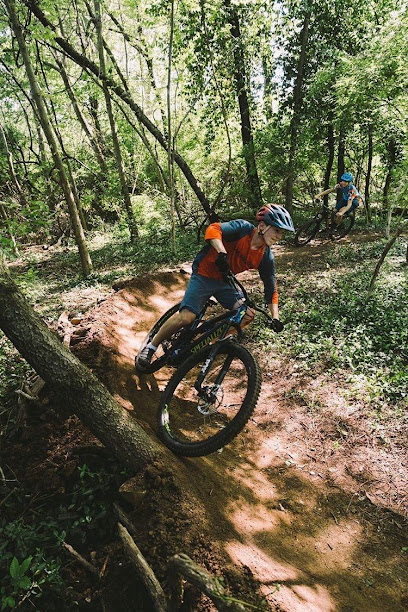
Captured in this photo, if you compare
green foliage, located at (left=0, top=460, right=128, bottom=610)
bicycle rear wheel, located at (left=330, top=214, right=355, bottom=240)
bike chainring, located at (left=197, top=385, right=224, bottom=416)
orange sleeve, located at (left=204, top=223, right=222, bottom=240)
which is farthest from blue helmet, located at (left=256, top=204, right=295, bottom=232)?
bicycle rear wheel, located at (left=330, top=214, right=355, bottom=240)

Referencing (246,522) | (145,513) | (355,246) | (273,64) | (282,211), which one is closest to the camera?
(145,513)

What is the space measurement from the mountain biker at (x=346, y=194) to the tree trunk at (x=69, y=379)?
964cm

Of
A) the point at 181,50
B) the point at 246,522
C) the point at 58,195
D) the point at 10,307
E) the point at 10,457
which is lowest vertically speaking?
the point at 246,522

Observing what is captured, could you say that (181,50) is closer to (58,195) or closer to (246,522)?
(58,195)

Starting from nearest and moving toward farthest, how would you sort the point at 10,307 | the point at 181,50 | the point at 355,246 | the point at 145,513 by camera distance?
the point at 10,307, the point at 145,513, the point at 355,246, the point at 181,50

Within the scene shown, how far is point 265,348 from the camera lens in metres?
6.72

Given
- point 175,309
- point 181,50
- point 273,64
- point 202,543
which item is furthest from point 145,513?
point 273,64

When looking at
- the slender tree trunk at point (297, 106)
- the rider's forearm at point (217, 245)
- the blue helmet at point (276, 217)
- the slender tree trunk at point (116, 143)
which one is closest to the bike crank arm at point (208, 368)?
the rider's forearm at point (217, 245)

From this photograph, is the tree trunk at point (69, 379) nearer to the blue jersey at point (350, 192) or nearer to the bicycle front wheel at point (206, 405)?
the bicycle front wheel at point (206, 405)

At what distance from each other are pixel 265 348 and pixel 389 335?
7.27 ft

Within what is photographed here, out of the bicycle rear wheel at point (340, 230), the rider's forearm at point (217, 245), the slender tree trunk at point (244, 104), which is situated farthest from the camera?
the slender tree trunk at point (244, 104)

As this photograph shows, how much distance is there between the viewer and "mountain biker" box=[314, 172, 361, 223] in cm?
1094

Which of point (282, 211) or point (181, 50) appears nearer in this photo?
point (282, 211)

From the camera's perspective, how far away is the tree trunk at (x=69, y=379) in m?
2.93
